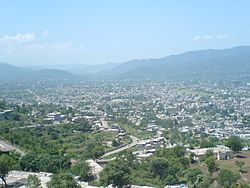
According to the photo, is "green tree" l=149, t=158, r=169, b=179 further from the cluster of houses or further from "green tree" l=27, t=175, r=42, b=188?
the cluster of houses

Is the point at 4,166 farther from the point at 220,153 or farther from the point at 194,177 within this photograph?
the point at 220,153

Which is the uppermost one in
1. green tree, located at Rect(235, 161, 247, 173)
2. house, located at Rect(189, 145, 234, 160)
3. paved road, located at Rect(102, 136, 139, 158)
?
green tree, located at Rect(235, 161, 247, 173)

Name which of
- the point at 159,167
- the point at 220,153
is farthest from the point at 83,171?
the point at 220,153

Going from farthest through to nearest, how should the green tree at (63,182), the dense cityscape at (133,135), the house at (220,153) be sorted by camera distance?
the house at (220,153)
the dense cityscape at (133,135)
the green tree at (63,182)

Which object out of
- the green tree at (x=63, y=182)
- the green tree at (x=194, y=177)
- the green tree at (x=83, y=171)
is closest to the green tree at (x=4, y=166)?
the green tree at (x=63, y=182)

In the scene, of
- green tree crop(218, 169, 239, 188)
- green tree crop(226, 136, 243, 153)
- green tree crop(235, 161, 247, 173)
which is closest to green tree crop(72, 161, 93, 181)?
green tree crop(218, 169, 239, 188)

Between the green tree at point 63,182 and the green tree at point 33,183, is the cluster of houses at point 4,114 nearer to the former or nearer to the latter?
the green tree at point 33,183

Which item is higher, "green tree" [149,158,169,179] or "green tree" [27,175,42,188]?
"green tree" [27,175,42,188]

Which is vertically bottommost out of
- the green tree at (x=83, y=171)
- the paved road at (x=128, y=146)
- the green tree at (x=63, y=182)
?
the paved road at (x=128, y=146)

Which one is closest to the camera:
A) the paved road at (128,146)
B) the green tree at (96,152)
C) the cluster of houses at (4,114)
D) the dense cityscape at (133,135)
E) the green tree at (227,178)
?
the green tree at (227,178)

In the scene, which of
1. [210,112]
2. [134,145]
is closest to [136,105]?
[210,112]

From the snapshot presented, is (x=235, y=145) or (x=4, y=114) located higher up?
(x=4, y=114)
